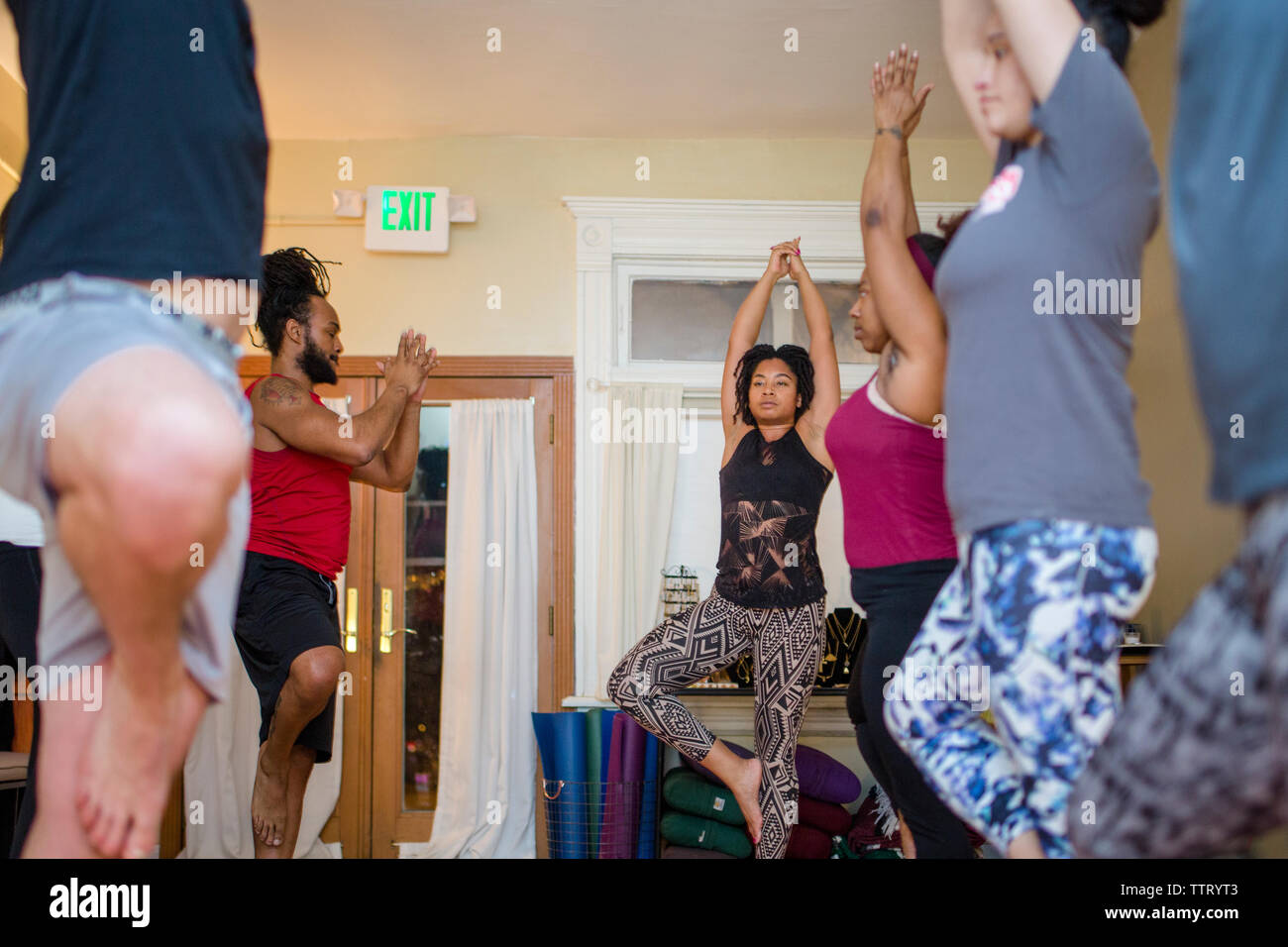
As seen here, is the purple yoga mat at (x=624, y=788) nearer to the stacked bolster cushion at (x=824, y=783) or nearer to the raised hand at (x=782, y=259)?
the stacked bolster cushion at (x=824, y=783)

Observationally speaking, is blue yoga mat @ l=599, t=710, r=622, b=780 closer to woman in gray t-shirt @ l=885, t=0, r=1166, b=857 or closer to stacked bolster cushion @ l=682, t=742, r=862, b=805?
stacked bolster cushion @ l=682, t=742, r=862, b=805

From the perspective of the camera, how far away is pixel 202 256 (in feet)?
3.95

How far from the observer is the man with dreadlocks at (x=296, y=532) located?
2.75 metres

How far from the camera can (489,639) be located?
477 cm

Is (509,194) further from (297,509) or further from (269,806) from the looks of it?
(269,806)

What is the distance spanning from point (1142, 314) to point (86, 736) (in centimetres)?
414

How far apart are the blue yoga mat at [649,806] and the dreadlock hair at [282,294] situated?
81.3 inches

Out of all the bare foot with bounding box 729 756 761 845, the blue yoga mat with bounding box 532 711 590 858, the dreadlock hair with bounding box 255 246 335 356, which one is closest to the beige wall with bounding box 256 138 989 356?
the dreadlock hair with bounding box 255 246 335 356

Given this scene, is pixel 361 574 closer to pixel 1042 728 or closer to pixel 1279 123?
pixel 1042 728

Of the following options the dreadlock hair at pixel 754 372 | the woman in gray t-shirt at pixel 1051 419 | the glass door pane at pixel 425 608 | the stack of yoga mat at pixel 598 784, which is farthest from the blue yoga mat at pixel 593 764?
the woman in gray t-shirt at pixel 1051 419

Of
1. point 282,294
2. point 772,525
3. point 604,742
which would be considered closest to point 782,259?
point 772,525

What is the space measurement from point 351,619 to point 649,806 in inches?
67.4

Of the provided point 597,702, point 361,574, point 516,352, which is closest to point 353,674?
point 361,574
